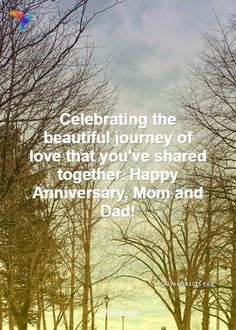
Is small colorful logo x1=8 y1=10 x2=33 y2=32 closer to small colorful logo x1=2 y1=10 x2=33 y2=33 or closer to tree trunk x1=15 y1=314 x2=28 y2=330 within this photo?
small colorful logo x1=2 y1=10 x2=33 y2=33

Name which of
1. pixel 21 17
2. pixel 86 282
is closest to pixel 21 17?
pixel 21 17

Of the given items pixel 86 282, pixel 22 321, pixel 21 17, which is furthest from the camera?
pixel 86 282

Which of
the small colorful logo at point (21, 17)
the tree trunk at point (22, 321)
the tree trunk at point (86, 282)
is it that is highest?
the small colorful logo at point (21, 17)

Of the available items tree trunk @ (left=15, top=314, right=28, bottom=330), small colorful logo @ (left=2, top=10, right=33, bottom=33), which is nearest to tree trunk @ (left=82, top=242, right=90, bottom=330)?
tree trunk @ (left=15, top=314, right=28, bottom=330)

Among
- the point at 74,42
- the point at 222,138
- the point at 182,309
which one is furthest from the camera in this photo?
the point at 182,309

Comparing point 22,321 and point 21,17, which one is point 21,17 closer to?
point 21,17

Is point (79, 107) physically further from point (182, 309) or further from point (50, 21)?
point (182, 309)

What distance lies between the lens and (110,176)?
501 inches

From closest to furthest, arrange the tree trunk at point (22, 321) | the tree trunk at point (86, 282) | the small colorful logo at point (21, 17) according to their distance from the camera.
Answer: the small colorful logo at point (21, 17) → the tree trunk at point (22, 321) → the tree trunk at point (86, 282)

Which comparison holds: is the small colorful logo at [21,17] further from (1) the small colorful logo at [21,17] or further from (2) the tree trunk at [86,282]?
(2) the tree trunk at [86,282]

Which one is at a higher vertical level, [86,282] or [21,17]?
[21,17]

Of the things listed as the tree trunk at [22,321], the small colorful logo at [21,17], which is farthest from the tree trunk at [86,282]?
the small colorful logo at [21,17]

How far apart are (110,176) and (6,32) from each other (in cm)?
596

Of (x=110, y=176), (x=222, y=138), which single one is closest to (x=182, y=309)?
(x=110, y=176)
